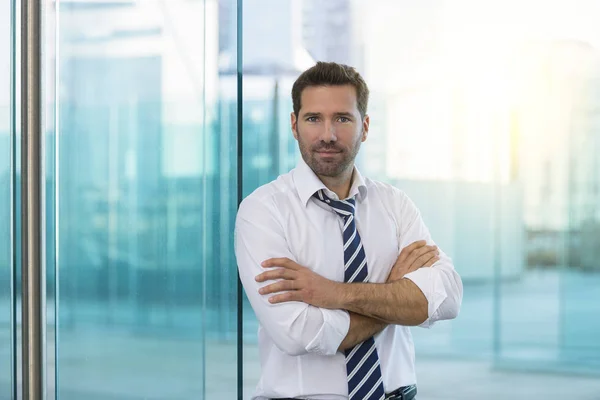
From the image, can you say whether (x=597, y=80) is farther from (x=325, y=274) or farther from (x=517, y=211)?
(x=325, y=274)

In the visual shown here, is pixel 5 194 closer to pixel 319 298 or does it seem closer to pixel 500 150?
pixel 319 298

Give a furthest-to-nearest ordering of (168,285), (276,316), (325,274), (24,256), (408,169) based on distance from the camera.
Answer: (408,169)
(168,285)
(24,256)
(325,274)
(276,316)

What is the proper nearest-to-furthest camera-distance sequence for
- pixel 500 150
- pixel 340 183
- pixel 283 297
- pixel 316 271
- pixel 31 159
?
1. pixel 283 297
2. pixel 316 271
3. pixel 340 183
4. pixel 31 159
5. pixel 500 150

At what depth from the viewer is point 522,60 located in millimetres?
5430

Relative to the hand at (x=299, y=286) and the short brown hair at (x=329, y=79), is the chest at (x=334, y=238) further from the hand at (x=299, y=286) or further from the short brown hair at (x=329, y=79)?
the short brown hair at (x=329, y=79)

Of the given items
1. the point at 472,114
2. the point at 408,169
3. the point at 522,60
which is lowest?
the point at 408,169

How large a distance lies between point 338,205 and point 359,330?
0.35 metres

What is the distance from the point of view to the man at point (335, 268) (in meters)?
2.04

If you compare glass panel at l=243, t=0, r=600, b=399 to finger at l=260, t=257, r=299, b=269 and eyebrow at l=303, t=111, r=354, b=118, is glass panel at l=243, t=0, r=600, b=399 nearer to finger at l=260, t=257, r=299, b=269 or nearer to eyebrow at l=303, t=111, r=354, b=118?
eyebrow at l=303, t=111, r=354, b=118

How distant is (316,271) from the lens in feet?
7.11

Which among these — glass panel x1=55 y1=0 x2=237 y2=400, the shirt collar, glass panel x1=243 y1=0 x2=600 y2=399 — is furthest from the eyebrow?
glass panel x1=243 y1=0 x2=600 y2=399

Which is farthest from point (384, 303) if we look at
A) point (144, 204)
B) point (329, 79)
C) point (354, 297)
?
point (144, 204)

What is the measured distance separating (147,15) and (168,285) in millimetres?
904

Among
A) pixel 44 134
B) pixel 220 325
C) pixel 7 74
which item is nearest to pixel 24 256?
pixel 44 134
